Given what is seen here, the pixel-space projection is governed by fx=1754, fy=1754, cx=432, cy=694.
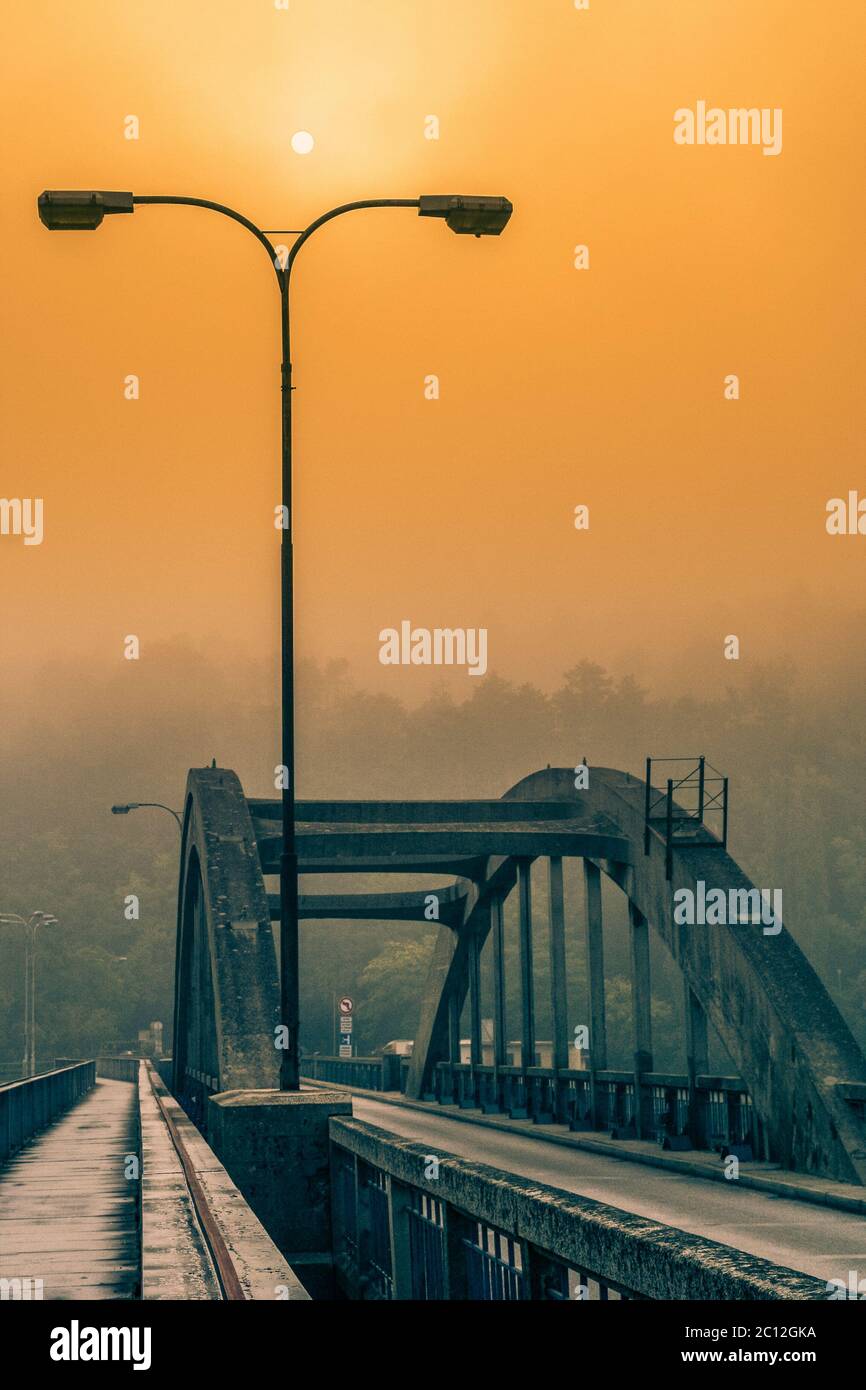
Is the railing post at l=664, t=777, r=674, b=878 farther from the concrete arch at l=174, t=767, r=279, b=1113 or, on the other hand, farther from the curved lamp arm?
the curved lamp arm

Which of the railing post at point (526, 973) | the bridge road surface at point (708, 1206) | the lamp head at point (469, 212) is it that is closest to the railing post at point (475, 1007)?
the railing post at point (526, 973)

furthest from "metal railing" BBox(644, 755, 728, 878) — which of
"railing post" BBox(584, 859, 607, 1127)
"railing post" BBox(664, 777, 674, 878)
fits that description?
"railing post" BBox(584, 859, 607, 1127)

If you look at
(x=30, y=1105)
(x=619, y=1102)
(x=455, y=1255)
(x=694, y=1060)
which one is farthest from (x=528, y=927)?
(x=455, y=1255)

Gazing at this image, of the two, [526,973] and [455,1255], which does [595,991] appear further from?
[455,1255]

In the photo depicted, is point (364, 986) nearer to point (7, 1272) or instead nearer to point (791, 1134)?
point (791, 1134)
